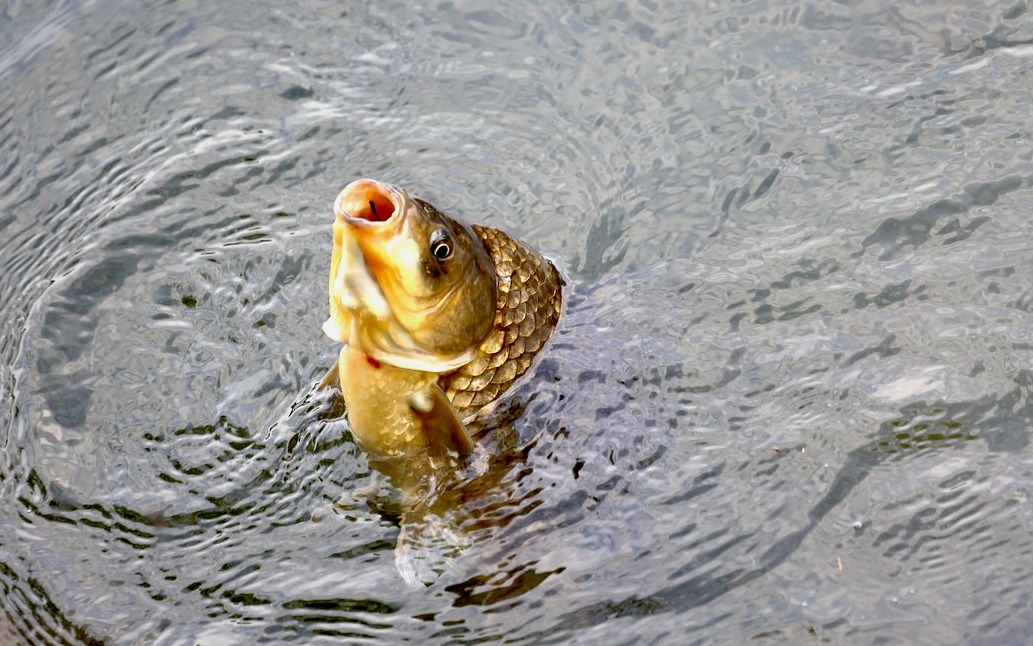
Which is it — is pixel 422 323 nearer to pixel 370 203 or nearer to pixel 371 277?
pixel 371 277

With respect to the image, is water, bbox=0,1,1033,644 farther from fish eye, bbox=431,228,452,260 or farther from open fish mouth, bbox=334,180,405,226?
open fish mouth, bbox=334,180,405,226

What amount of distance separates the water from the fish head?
0.49 meters

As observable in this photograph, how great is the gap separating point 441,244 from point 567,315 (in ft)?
2.98

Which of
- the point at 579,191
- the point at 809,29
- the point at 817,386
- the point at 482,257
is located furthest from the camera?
the point at 809,29

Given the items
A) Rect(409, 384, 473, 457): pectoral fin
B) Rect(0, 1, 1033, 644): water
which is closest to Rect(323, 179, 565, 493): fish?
Rect(409, 384, 473, 457): pectoral fin

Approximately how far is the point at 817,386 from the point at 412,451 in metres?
1.58

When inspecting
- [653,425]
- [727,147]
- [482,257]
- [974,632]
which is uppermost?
[482,257]

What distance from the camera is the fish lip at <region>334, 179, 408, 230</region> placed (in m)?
3.63

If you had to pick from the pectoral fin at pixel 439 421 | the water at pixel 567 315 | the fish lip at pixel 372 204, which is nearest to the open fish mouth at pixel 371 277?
the fish lip at pixel 372 204

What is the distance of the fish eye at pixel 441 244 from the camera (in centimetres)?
383

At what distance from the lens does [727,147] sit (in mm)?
5703

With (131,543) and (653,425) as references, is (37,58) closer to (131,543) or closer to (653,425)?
(131,543)

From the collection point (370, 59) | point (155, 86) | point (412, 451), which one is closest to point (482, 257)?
point (412, 451)

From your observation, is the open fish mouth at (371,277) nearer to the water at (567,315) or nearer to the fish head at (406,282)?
the fish head at (406,282)
